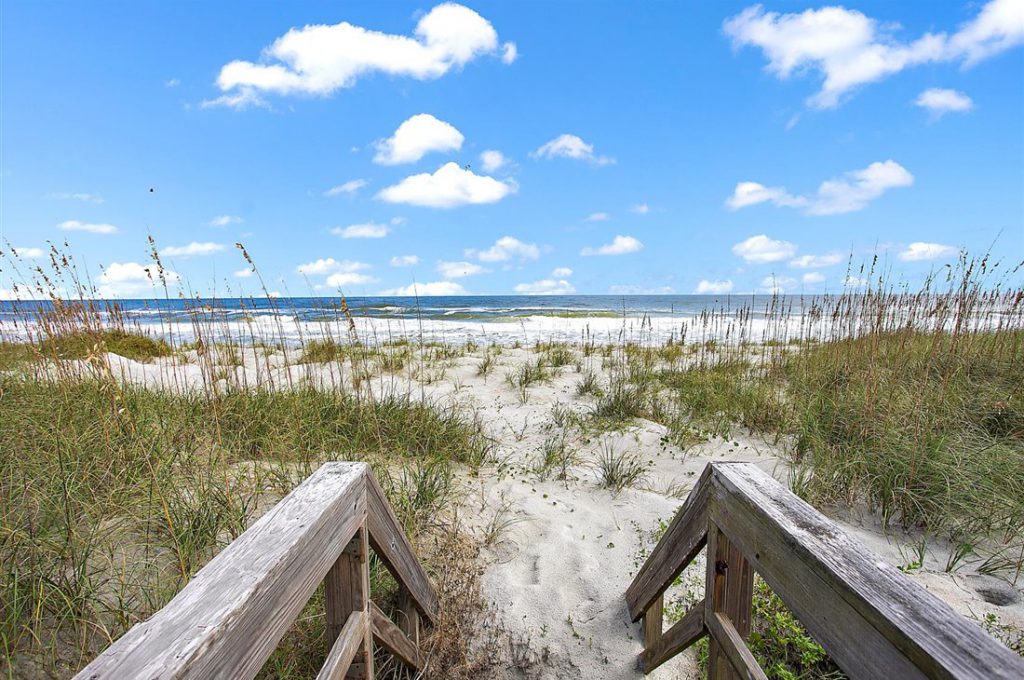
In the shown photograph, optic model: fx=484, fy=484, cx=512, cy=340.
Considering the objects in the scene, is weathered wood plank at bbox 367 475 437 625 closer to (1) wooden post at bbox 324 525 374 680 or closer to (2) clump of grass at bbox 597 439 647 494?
(1) wooden post at bbox 324 525 374 680

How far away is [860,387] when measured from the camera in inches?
192

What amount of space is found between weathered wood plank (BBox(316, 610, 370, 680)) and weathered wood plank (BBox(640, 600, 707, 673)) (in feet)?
4.08

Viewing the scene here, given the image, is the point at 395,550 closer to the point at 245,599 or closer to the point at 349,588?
the point at 349,588

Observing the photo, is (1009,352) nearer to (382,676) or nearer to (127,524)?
(382,676)

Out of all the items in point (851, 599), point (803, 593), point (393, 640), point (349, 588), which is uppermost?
point (851, 599)

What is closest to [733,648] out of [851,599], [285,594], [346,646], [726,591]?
[726,591]

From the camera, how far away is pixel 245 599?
38.8 inches

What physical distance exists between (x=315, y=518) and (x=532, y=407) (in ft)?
16.0

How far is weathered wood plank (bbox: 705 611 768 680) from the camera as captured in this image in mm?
1456

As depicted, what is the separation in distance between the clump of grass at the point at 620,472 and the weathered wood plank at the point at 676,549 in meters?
1.45

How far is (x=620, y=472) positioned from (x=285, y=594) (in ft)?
10.7

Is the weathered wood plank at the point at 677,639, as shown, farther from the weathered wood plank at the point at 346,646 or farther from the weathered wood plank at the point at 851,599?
the weathered wood plank at the point at 346,646

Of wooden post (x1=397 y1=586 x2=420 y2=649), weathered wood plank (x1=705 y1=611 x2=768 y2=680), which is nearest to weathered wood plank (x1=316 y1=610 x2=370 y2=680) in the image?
wooden post (x1=397 y1=586 x2=420 y2=649)

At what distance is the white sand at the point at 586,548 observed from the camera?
247 centimetres
